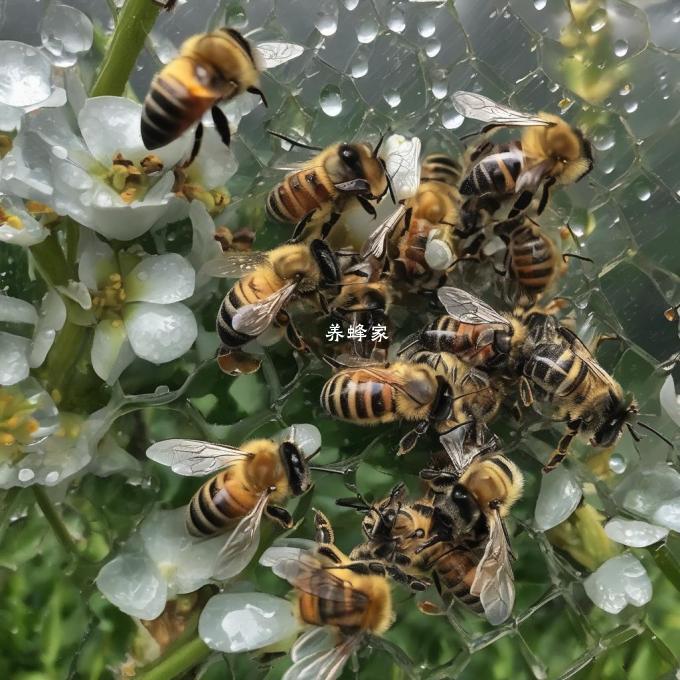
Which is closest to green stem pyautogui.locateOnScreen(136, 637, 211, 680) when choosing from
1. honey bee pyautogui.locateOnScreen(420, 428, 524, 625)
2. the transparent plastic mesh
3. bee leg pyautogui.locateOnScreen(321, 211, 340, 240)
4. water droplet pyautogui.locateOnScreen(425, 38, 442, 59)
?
the transparent plastic mesh

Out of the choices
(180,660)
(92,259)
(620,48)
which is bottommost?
(180,660)

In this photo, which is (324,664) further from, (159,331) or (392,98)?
(392,98)

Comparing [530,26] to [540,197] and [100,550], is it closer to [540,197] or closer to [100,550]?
[540,197]

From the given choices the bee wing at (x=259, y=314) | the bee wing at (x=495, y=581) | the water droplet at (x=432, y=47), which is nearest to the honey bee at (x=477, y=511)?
the bee wing at (x=495, y=581)

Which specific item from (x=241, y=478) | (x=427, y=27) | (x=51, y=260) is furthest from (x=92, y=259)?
(x=427, y=27)

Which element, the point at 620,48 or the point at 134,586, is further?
the point at 620,48

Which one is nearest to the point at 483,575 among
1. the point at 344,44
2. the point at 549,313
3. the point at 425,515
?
the point at 425,515

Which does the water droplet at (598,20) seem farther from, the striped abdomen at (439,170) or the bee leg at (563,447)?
the bee leg at (563,447)
